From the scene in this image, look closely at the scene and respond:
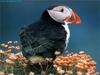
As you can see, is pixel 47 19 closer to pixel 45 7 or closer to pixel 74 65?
pixel 74 65

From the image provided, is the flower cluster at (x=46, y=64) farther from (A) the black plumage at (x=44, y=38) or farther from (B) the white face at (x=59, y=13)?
(B) the white face at (x=59, y=13)

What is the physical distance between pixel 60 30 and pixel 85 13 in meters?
1.20

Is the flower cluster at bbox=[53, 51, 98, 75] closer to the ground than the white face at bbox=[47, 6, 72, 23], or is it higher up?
closer to the ground

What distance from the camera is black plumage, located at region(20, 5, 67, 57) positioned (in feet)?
8.69

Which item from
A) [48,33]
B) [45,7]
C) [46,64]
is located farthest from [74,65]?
[45,7]

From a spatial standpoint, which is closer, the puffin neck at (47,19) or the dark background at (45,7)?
the puffin neck at (47,19)

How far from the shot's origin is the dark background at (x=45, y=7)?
148 inches

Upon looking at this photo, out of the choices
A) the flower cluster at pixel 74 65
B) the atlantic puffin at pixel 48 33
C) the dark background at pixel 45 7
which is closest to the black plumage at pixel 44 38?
the atlantic puffin at pixel 48 33

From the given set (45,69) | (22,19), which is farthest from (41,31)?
(22,19)

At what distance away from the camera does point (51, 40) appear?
266cm

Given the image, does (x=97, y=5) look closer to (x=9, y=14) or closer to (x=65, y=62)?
(x=9, y=14)

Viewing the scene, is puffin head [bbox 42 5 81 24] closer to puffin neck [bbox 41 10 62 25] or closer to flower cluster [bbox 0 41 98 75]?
puffin neck [bbox 41 10 62 25]

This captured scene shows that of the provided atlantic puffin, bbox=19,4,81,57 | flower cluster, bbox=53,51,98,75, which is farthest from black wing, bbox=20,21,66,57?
flower cluster, bbox=53,51,98,75

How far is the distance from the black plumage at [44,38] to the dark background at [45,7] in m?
0.95
